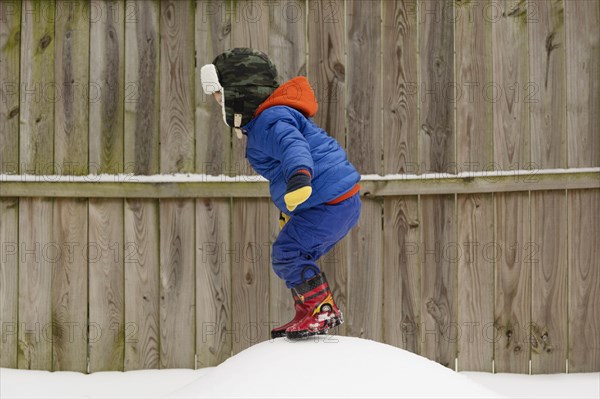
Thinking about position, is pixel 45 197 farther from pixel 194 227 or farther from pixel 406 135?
pixel 406 135

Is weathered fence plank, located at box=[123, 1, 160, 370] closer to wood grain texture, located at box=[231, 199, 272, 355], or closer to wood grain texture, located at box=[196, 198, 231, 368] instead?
wood grain texture, located at box=[196, 198, 231, 368]

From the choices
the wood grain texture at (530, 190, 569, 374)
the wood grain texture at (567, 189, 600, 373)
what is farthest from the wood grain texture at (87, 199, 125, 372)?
the wood grain texture at (567, 189, 600, 373)

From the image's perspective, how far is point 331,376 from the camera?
2375mm

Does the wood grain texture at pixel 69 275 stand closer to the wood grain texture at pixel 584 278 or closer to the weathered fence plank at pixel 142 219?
the weathered fence plank at pixel 142 219

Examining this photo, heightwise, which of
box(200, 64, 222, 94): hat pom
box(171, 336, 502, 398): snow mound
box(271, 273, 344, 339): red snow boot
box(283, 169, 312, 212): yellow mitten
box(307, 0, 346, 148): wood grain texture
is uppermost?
box(307, 0, 346, 148): wood grain texture

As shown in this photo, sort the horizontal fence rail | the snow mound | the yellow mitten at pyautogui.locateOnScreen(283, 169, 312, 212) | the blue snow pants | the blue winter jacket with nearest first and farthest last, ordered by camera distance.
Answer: the snow mound → the yellow mitten at pyautogui.locateOnScreen(283, 169, 312, 212) → the blue winter jacket → the blue snow pants → the horizontal fence rail

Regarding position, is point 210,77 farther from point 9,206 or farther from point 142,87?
point 9,206

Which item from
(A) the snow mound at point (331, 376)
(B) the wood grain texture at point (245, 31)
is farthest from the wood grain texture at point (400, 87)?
(A) the snow mound at point (331, 376)

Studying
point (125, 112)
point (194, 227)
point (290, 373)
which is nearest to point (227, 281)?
point (194, 227)

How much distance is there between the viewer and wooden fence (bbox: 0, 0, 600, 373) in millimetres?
3896

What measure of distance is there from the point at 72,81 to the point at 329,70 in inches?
62.6

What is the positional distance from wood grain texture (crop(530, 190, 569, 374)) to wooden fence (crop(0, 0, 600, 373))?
0.06ft

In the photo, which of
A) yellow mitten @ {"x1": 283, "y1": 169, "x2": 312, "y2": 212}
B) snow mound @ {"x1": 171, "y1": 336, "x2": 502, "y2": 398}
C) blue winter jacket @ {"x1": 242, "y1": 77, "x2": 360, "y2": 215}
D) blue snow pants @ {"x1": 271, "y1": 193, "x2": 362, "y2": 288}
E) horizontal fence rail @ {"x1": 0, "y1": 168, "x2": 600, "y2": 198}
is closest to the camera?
snow mound @ {"x1": 171, "y1": 336, "x2": 502, "y2": 398}

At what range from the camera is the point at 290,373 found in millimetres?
2412
